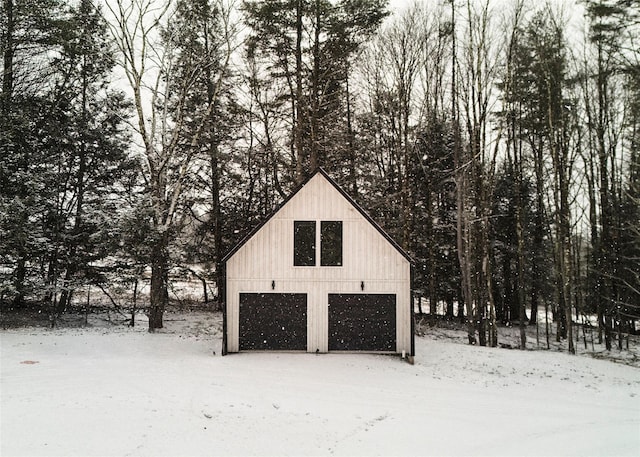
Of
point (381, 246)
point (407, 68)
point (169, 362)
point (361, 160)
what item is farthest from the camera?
point (361, 160)

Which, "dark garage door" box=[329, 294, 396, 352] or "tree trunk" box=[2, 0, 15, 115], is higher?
"tree trunk" box=[2, 0, 15, 115]

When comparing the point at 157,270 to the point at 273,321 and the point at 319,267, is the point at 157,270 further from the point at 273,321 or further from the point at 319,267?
the point at 319,267

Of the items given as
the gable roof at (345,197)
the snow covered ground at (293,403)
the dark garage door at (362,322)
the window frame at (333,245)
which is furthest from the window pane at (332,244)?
the snow covered ground at (293,403)

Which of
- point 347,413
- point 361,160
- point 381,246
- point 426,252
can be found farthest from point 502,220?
point 347,413

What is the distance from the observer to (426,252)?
71.6ft

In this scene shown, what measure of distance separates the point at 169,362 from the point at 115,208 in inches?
322

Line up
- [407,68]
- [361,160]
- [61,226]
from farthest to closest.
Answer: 1. [361,160]
2. [407,68]
3. [61,226]

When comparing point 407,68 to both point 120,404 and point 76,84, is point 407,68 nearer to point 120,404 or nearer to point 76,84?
point 76,84

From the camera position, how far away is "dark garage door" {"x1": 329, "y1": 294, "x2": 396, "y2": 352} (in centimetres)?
1268

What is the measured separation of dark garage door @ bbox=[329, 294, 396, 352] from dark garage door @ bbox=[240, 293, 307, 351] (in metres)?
0.98

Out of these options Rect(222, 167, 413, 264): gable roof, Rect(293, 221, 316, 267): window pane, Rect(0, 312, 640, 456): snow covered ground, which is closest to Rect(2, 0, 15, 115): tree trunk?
Rect(0, 312, 640, 456): snow covered ground

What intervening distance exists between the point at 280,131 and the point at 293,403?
15718 millimetres

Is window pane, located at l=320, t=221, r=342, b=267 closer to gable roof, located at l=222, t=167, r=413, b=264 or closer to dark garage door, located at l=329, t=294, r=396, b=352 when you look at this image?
gable roof, located at l=222, t=167, r=413, b=264

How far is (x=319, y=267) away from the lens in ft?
41.8
